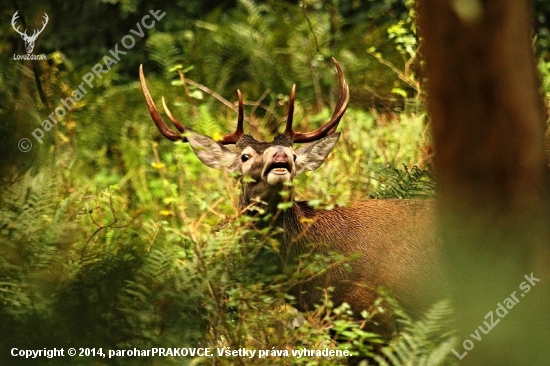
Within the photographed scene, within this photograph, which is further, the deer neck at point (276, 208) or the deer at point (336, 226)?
the deer neck at point (276, 208)

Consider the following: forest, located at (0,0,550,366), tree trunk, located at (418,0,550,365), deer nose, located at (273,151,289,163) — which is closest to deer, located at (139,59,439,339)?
deer nose, located at (273,151,289,163)

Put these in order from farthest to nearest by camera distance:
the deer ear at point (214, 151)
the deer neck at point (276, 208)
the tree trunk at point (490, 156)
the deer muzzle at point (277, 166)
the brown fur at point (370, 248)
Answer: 1. the deer ear at point (214, 151)
2. the deer neck at point (276, 208)
3. the deer muzzle at point (277, 166)
4. the brown fur at point (370, 248)
5. the tree trunk at point (490, 156)

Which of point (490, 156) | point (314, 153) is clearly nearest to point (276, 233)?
point (314, 153)

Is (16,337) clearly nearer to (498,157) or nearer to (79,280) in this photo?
(79,280)

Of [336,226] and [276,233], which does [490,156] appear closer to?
[276,233]

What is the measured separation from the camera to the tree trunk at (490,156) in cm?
322

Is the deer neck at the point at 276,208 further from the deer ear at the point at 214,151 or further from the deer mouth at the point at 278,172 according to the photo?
the deer ear at the point at 214,151

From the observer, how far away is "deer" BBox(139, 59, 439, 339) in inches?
238

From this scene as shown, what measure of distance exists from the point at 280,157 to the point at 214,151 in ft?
2.34

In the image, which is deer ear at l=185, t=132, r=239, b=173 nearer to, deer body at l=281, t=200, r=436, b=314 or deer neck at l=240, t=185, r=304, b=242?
deer neck at l=240, t=185, r=304, b=242

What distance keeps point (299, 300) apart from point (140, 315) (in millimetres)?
1919

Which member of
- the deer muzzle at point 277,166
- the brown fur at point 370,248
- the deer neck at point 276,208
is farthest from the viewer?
the deer neck at point 276,208

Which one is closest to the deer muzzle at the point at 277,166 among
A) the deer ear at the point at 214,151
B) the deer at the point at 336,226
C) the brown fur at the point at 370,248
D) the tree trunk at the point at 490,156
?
the deer at the point at 336,226

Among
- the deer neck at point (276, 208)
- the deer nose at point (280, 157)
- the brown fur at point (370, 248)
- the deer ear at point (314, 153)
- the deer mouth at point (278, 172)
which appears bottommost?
the brown fur at point (370, 248)
